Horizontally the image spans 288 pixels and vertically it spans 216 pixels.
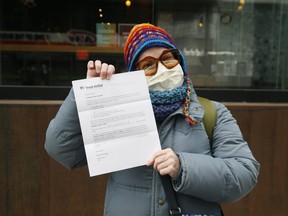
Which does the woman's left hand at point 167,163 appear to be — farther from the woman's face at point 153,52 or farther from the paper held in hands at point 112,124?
the woman's face at point 153,52

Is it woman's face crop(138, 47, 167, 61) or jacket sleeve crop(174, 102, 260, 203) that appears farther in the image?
woman's face crop(138, 47, 167, 61)

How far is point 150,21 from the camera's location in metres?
4.80

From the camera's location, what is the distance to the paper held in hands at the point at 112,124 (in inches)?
64.2

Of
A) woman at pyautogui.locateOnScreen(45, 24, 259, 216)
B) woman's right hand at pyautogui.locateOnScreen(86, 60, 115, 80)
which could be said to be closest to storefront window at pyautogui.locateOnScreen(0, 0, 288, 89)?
woman at pyautogui.locateOnScreen(45, 24, 259, 216)

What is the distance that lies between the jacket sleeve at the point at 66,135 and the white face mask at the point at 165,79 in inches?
15.1

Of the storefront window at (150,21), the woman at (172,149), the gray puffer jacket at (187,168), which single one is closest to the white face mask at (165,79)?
the woman at (172,149)

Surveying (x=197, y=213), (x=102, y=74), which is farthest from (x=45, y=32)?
(x=197, y=213)

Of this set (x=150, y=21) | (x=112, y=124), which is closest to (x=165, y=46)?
(x=112, y=124)

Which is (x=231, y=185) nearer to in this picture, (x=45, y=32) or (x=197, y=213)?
(x=197, y=213)

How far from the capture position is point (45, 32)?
480cm

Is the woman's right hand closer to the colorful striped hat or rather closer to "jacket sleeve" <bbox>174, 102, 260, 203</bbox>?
the colorful striped hat

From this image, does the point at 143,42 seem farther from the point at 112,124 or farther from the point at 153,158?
the point at 153,158

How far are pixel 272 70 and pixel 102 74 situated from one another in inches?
161

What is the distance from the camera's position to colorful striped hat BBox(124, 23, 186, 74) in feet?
6.00
